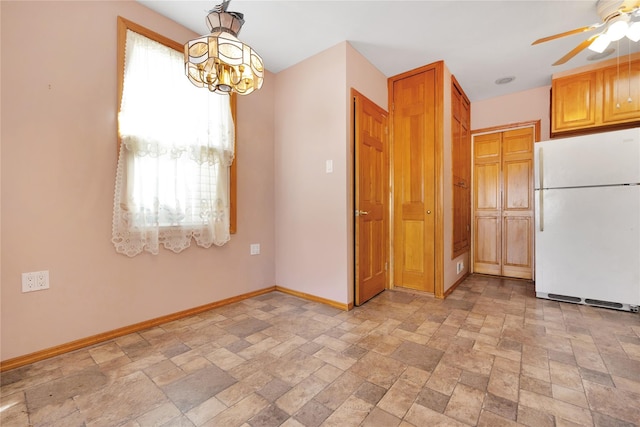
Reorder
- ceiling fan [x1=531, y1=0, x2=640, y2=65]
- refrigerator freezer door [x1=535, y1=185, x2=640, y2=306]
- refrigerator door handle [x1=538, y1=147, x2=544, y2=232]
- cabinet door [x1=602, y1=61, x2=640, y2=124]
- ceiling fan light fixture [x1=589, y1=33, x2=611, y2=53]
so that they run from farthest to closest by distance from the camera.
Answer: refrigerator door handle [x1=538, y1=147, x2=544, y2=232]
cabinet door [x1=602, y1=61, x2=640, y2=124]
refrigerator freezer door [x1=535, y1=185, x2=640, y2=306]
ceiling fan light fixture [x1=589, y1=33, x2=611, y2=53]
ceiling fan [x1=531, y1=0, x2=640, y2=65]

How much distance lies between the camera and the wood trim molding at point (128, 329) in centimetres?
164

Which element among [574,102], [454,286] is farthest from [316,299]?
[574,102]

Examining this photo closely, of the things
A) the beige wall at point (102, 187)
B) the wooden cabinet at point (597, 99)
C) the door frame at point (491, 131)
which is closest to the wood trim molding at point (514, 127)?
the door frame at point (491, 131)

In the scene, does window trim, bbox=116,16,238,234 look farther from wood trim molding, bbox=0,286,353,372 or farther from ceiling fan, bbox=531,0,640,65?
ceiling fan, bbox=531,0,640,65

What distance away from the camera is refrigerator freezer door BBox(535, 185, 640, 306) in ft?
8.17

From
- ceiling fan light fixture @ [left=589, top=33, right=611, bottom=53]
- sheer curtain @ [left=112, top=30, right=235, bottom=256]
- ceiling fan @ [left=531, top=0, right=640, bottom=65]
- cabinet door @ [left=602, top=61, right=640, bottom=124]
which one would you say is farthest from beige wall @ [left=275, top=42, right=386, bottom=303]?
cabinet door @ [left=602, top=61, right=640, bottom=124]

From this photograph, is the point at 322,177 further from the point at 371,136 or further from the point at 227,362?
the point at 227,362

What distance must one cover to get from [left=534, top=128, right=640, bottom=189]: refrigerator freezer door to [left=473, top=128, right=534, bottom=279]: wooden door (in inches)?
33.7

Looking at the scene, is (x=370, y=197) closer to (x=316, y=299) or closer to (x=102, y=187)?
(x=316, y=299)

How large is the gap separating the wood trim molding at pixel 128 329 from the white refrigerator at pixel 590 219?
222 centimetres

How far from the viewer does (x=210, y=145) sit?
8.14 ft

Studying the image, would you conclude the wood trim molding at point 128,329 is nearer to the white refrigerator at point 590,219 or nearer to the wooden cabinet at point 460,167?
the wooden cabinet at point 460,167

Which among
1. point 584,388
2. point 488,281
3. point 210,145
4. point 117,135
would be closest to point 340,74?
point 210,145

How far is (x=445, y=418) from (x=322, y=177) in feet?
6.83
